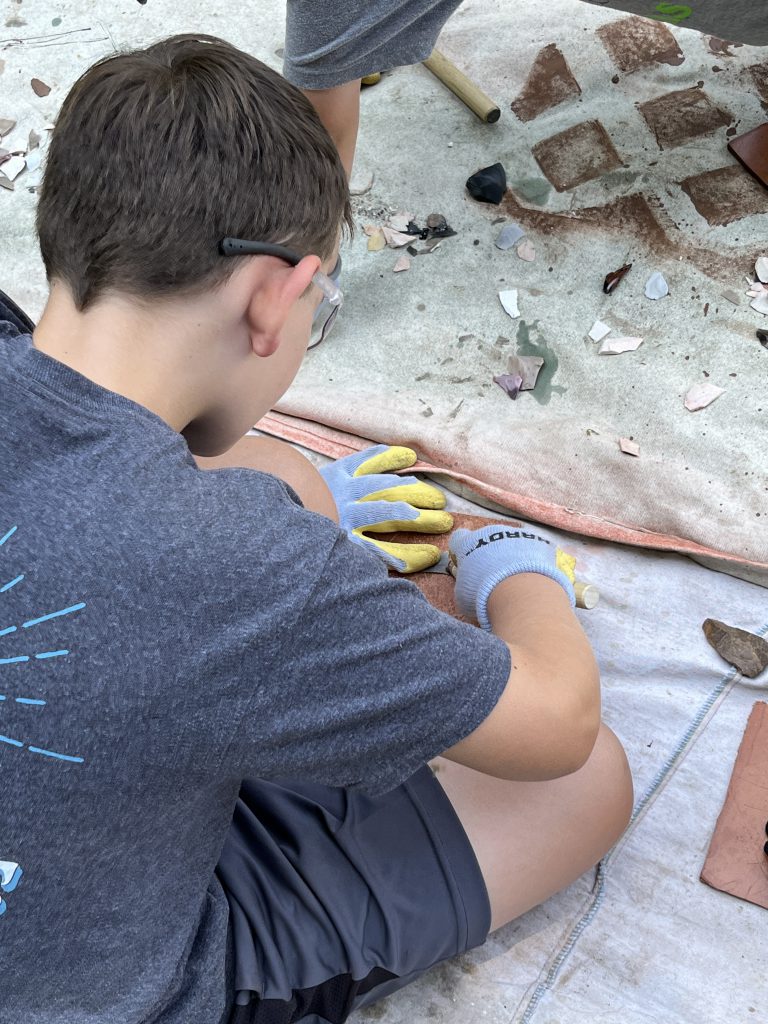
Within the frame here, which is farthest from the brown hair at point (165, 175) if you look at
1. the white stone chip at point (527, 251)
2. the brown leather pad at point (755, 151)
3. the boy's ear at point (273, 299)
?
the brown leather pad at point (755, 151)

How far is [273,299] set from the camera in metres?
1.10

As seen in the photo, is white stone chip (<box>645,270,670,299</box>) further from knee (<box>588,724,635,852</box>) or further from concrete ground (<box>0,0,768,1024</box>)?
knee (<box>588,724,635,852</box>)

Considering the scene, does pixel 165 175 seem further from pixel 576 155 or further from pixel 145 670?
pixel 576 155

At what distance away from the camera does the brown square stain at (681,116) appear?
2.54 meters

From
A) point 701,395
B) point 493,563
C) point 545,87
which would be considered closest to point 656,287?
point 701,395

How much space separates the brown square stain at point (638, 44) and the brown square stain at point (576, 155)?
267mm

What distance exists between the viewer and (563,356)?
225 cm

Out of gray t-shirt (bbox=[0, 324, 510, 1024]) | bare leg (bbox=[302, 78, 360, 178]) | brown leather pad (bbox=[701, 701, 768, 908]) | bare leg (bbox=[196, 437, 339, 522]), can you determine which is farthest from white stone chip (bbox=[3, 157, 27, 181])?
brown leather pad (bbox=[701, 701, 768, 908])

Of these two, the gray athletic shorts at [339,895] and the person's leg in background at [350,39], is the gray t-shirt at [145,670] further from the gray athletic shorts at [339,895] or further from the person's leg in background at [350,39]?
the person's leg in background at [350,39]

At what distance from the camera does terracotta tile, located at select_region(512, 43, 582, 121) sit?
266 cm

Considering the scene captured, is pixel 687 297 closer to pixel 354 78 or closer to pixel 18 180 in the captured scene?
pixel 354 78

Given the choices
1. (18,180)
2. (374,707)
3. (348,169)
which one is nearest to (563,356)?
(348,169)

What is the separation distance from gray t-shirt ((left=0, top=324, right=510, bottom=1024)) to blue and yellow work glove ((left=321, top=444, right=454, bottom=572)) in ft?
2.82

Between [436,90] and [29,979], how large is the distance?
2521mm
